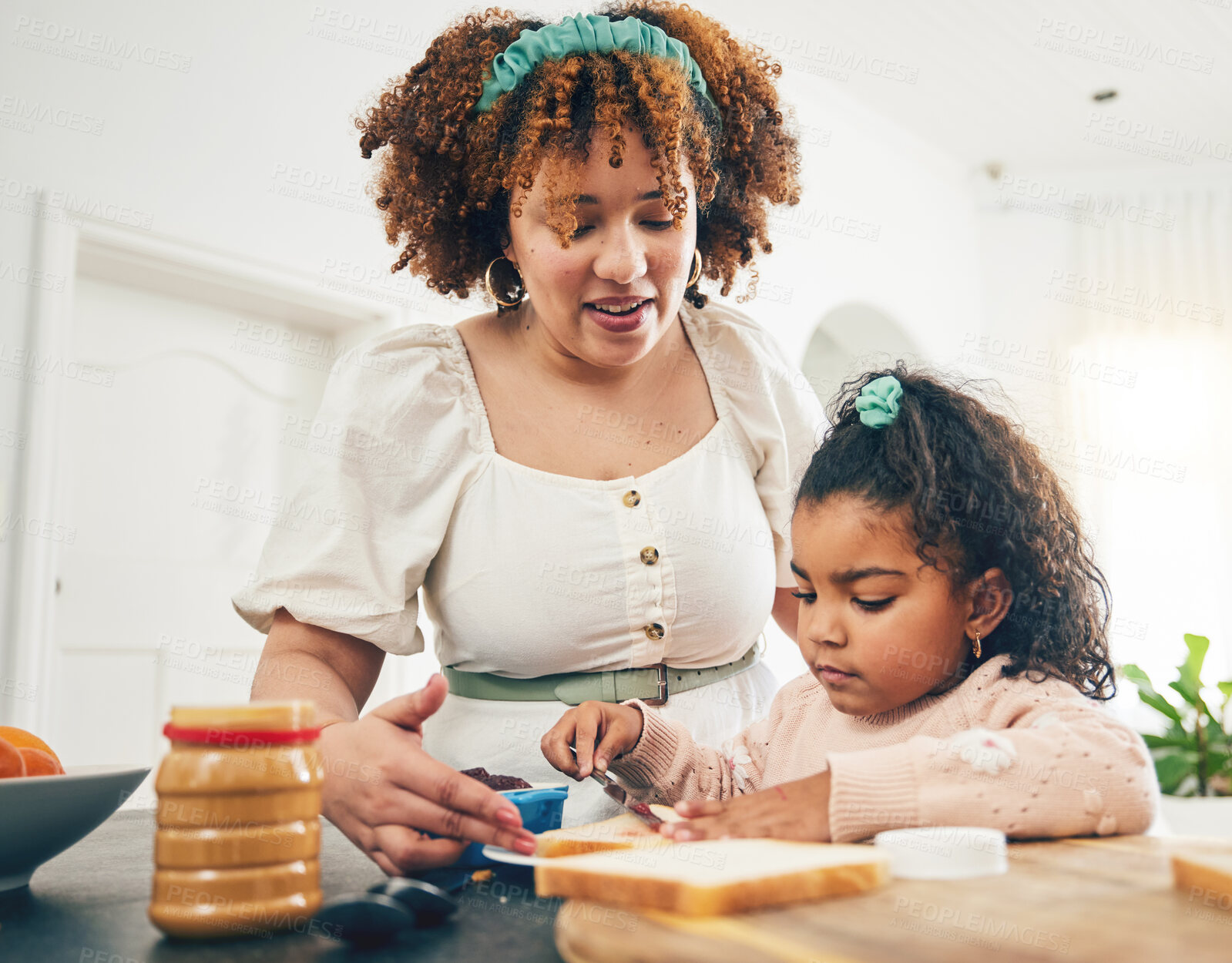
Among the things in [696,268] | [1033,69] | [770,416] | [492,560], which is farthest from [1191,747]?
[492,560]

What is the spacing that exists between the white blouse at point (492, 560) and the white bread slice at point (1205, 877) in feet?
2.10

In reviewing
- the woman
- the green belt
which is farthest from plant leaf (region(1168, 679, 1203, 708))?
the green belt

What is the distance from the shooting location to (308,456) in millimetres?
1256

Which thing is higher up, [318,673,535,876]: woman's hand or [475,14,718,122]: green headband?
[475,14,718,122]: green headband

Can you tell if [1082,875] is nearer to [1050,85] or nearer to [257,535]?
[257,535]

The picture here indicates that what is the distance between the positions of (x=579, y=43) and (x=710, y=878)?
100cm

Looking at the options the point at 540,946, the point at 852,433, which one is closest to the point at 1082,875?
the point at 540,946

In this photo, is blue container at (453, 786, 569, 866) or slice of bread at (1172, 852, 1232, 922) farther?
blue container at (453, 786, 569, 866)

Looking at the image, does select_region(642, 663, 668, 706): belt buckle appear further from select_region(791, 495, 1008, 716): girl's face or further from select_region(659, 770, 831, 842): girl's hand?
select_region(659, 770, 831, 842): girl's hand

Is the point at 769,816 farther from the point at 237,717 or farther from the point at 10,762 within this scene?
the point at 10,762

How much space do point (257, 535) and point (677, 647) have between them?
7.33 ft

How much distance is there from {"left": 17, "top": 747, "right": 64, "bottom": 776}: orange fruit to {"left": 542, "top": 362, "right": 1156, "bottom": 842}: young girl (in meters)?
0.41

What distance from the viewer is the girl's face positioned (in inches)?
39.5

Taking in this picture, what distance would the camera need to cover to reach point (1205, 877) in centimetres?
59
